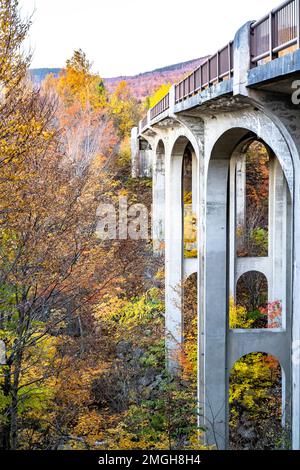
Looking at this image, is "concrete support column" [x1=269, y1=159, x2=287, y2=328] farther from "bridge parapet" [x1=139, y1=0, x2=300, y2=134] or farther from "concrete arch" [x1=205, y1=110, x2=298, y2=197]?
"bridge parapet" [x1=139, y1=0, x2=300, y2=134]

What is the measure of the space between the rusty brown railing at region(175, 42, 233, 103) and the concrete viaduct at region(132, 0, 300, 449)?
0.03 meters

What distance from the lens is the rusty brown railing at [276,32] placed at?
6.55m

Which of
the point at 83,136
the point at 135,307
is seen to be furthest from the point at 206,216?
the point at 83,136

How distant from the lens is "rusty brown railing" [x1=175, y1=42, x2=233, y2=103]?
9.79 meters

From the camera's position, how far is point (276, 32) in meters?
7.29

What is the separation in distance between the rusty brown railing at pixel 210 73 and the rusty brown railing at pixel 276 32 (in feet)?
4.03

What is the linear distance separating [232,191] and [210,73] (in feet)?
27.3

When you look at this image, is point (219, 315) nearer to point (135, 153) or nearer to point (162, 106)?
point (162, 106)

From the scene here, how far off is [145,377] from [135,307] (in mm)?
3869

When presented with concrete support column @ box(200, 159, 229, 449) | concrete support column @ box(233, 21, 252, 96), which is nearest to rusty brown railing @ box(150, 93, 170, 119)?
Result: concrete support column @ box(200, 159, 229, 449)

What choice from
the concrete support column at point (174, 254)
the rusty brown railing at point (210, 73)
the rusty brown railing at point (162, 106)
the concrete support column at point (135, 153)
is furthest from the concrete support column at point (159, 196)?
the rusty brown railing at point (210, 73)

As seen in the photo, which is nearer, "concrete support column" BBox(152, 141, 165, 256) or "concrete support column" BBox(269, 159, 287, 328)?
"concrete support column" BBox(269, 159, 287, 328)
